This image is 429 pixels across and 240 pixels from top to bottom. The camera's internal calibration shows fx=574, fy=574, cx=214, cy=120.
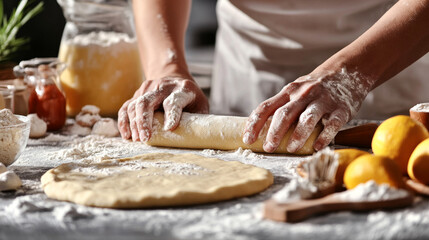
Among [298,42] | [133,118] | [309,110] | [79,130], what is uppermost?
[298,42]

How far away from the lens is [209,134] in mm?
1753

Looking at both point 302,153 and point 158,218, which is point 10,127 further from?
point 302,153

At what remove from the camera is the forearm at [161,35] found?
7.00ft

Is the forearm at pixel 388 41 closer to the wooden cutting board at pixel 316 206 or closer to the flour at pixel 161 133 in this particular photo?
the flour at pixel 161 133

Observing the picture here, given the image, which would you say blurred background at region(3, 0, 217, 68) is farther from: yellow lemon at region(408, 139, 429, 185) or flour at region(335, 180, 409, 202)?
flour at region(335, 180, 409, 202)

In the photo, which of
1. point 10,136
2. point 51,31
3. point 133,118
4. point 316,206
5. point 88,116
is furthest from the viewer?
point 51,31

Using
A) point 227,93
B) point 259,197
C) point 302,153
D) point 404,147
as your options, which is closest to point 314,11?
point 227,93

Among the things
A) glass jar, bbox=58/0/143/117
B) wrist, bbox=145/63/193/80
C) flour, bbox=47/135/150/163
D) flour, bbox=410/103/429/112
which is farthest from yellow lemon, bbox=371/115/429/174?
glass jar, bbox=58/0/143/117

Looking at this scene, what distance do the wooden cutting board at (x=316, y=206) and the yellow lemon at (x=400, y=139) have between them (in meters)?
0.21

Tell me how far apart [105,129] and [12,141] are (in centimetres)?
48

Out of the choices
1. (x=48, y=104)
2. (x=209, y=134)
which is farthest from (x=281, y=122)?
(x=48, y=104)

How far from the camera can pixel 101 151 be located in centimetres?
178

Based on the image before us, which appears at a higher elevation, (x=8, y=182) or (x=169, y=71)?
(x=169, y=71)

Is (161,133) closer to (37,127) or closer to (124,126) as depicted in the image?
(124,126)
